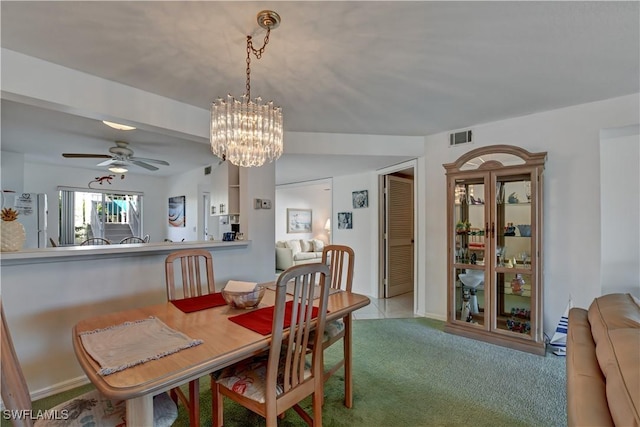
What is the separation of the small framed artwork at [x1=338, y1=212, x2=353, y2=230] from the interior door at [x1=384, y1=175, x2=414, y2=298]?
0.71 metres

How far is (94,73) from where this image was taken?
220 cm

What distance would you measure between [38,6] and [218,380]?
2.09 metres

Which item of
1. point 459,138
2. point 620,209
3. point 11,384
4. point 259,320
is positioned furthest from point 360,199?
point 11,384

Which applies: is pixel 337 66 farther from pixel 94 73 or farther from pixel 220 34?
pixel 94 73

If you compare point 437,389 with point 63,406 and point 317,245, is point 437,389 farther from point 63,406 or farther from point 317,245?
point 317,245

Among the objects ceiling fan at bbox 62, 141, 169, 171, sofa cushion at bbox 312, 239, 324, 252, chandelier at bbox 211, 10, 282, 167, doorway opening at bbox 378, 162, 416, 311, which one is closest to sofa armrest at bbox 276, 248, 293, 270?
sofa cushion at bbox 312, 239, 324, 252

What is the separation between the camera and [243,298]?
1.80 m

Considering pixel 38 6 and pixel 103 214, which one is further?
pixel 103 214

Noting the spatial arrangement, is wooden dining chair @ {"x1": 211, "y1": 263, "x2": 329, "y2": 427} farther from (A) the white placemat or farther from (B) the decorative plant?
(B) the decorative plant

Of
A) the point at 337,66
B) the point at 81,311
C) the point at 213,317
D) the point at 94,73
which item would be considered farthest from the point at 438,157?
the point at 81,311

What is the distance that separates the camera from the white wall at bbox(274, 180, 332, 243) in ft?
26.0

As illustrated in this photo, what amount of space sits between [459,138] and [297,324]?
3.05 meters

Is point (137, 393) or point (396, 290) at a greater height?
point (137, 393)

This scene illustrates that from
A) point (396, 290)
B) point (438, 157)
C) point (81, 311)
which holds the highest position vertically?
point (438, 157)
